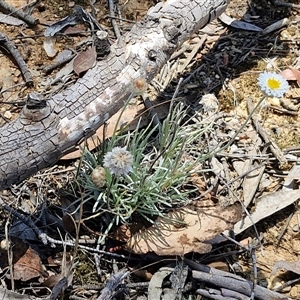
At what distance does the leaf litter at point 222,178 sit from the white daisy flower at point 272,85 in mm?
386

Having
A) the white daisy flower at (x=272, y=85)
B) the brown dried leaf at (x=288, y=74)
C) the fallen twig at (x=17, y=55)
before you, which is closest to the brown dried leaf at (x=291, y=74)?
the brown dried leaf at (x=288, y=74)

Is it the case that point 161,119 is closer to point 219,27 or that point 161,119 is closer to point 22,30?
point 219,27

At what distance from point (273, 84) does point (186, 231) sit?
59 cm

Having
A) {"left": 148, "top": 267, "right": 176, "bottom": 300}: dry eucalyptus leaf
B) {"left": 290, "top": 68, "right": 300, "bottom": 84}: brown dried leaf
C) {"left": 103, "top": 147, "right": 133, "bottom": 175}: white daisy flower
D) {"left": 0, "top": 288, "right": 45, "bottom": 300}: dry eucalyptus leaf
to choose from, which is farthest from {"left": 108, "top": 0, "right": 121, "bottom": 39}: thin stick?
{"left": 0, "top": 288, "right": 45, "bottom": 300}: dry eucalyptus leaf

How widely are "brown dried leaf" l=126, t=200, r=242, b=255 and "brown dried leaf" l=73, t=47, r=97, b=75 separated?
92 centimetres

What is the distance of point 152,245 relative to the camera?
2117 millimetres

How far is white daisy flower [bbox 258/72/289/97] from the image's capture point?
6.57ft

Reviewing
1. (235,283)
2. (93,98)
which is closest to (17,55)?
(93,98)

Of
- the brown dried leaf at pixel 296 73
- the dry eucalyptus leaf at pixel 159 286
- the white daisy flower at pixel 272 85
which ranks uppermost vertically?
the white daisy flower at pixel 272 85

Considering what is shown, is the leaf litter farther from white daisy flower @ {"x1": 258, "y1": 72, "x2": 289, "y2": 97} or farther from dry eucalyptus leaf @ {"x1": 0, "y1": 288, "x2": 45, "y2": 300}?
A: white daisy flower @ {"x1": 258, "y1": 72, "x2": 289, "y2": 97}

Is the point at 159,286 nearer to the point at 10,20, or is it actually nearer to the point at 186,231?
the point at 186,231

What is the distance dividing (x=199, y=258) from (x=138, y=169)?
379 mm

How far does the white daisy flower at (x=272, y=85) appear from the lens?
200 cm

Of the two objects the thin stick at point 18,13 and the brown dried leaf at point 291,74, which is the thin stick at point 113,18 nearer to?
the thin stick at point 18,13
